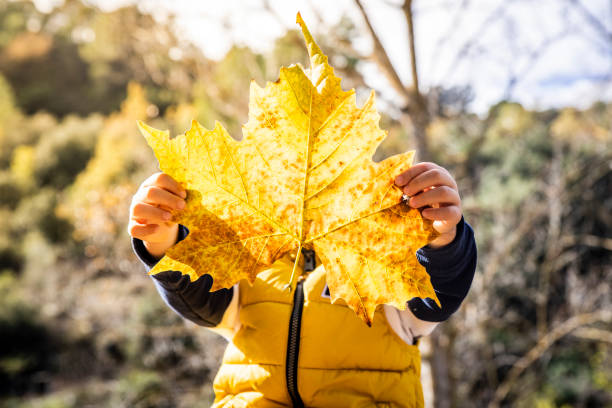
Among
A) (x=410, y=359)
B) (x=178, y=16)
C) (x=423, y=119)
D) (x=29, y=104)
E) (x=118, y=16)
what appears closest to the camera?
(x=410, y=359)

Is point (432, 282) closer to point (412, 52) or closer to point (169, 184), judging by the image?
point (169, 184)

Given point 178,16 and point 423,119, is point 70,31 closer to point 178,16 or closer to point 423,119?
point 178,16

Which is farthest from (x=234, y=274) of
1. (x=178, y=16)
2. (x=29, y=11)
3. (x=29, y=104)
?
(x=29, y=11)

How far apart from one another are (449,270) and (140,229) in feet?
1.96

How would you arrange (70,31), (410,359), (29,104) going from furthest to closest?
(70,31) < (29,104) < (410,359)

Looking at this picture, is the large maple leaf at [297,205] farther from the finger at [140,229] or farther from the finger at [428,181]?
the finger at [140,229]

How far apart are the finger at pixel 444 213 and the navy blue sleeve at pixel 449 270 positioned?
0.38 ft

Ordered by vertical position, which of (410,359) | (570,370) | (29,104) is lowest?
(570,370)

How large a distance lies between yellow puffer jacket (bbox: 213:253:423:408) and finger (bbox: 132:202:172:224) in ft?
1.19

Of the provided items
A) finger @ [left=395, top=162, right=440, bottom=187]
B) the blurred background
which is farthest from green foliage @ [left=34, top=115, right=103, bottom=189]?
finger @ [left=395, top=162, right=440, bottom=187]

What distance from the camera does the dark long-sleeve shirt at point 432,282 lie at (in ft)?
2.63

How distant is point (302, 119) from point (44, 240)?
41.1ft

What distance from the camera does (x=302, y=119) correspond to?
0.55 m

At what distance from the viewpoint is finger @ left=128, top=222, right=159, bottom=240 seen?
2.27 feet
